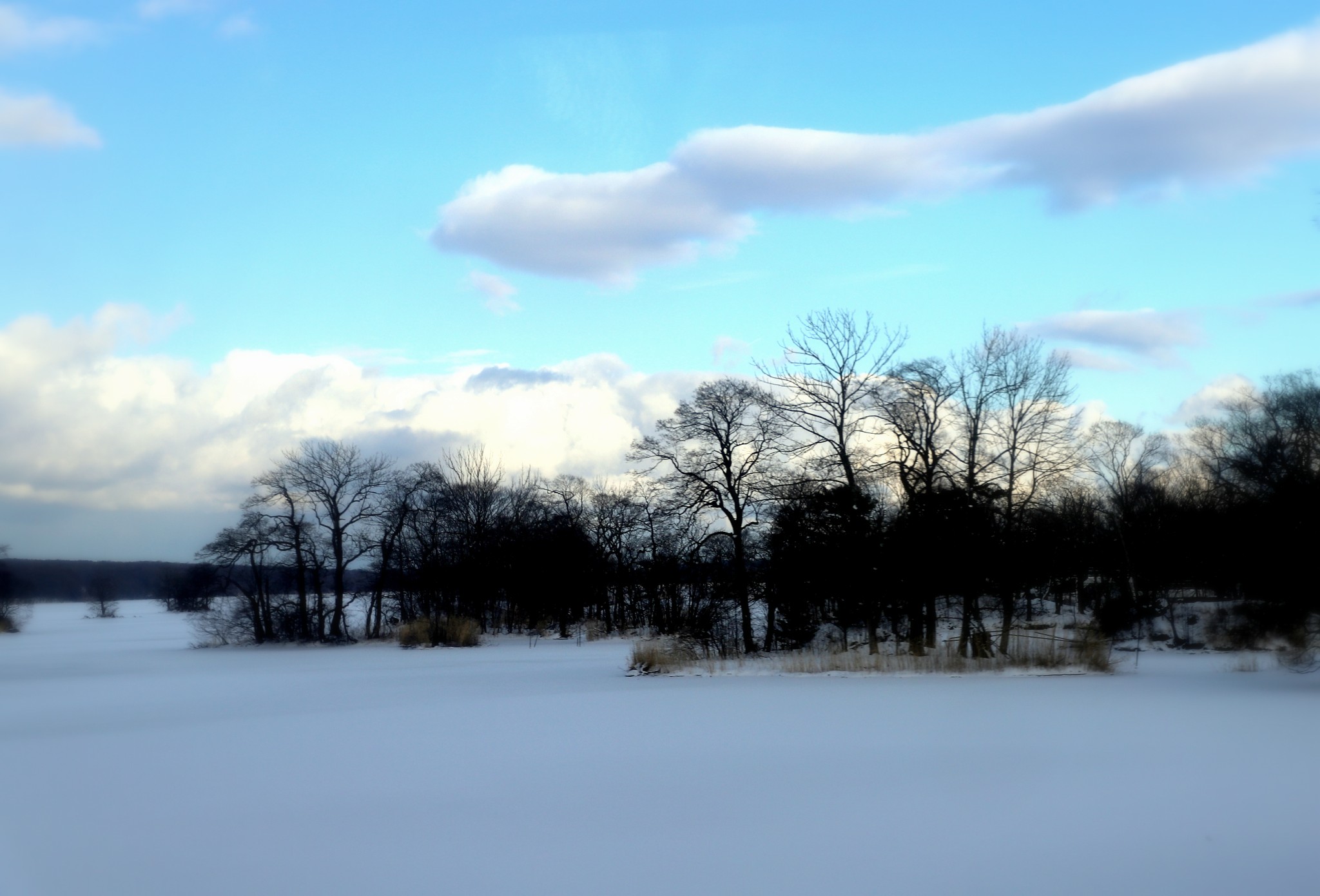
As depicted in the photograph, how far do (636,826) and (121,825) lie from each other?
501 centimetres

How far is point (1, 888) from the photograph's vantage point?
7.41 m

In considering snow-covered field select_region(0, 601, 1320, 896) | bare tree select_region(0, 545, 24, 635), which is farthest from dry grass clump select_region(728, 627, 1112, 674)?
bare tree select_region(0, 545, 24, 635)

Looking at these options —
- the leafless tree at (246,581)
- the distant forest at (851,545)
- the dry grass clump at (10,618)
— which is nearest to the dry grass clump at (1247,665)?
the distant forest at (851,545)

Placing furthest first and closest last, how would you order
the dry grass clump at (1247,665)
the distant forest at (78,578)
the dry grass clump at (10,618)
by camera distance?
1. the distant forest at (78,578)
2. the dry grass clump at (10,618)
3. the dry grass clump at (1247,665)

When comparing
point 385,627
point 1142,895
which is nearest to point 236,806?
point 1142,895

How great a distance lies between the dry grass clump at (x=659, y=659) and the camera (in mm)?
24891

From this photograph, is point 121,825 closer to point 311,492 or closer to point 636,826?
point 636,826

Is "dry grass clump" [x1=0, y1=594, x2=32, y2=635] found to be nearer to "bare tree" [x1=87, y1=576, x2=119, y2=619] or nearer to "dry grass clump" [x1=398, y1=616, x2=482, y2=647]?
"bare tree" [x1=87, y1=576, x2=119, y2=619]

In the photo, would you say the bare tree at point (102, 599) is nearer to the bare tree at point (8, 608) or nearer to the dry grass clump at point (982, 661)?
the bare tree at point (8, 608)

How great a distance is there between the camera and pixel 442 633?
141 feet

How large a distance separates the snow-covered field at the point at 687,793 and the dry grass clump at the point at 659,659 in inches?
200

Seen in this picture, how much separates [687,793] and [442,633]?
34928 millimetres

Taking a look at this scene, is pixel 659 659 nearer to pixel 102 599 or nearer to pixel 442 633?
pixel 442 633

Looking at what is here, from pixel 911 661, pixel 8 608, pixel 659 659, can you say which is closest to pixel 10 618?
pixel 8 608
